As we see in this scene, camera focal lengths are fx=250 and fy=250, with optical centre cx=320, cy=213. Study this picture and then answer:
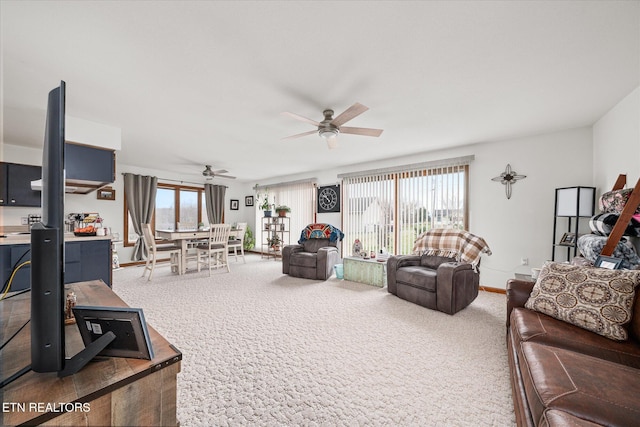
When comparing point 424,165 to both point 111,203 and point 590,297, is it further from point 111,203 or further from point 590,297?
point 111,203

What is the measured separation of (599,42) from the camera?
1724mm

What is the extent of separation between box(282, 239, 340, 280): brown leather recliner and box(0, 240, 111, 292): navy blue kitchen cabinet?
8.78 ft

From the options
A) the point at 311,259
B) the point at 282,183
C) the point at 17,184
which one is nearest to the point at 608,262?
the point at 311,259

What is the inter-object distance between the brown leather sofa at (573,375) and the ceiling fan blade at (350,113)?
6.46 feet

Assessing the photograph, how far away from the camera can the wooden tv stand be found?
583 mm

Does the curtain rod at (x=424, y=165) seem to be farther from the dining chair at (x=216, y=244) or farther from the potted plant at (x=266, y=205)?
the dining chair at (x=216, y=244)

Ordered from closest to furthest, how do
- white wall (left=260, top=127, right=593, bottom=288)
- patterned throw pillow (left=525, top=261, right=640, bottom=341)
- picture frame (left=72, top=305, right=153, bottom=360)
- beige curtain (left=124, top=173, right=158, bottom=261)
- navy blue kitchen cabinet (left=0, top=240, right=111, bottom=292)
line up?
picture frame (left=72, top=305, right=153, bottom=360), patterned throw pillow (left=525, top=261, right=640, bottom=341), navy blue kitchen cabinet (left=0, top=240, right=111, bottom=292), white wall (left=260, top=127, right=593, bottom=288), beige curtain (left=124, top=173, right=158, bottom=261)

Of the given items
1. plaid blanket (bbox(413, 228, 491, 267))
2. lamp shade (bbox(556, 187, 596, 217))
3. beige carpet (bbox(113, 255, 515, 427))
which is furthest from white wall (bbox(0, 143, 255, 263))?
lamp shade (bbox(556, 187, 596, 217))

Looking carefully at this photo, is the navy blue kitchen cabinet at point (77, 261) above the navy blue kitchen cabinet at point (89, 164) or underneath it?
underneath

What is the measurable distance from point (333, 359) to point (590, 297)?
1.76 meters

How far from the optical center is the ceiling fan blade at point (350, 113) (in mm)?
2199

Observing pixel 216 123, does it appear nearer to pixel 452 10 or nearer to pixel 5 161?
pixel 452 10

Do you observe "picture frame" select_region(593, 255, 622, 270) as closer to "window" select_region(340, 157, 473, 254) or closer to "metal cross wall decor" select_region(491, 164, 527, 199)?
"metal cross wall decor" select_region(491, 164, 527, 199)

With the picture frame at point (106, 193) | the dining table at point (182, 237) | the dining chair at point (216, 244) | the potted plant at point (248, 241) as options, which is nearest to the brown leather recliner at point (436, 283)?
the dining chair at point (216, 244)
